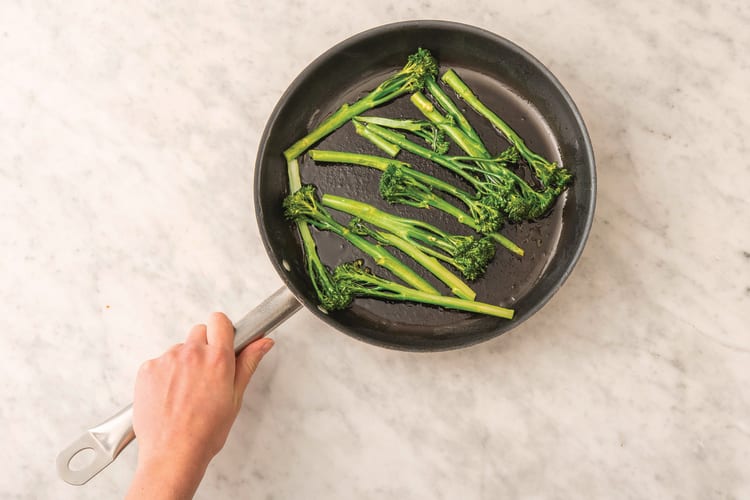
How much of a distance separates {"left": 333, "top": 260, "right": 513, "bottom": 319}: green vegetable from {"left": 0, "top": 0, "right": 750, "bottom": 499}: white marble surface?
0.75 feet

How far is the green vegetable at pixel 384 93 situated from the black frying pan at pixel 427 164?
38mm

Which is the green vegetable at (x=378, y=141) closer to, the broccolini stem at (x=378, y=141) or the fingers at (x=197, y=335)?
the broccolini stem at (x=378, y=141)

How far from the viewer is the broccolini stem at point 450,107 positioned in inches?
98.0

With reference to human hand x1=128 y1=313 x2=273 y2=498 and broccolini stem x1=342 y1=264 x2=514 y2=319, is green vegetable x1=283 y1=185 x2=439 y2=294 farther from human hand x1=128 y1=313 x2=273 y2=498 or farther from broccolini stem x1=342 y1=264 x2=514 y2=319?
human hand x1=128 y1=313 x2=273 y2=498

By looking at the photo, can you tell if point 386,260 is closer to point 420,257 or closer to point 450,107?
point 420,257

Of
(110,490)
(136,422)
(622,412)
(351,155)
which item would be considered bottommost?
(622,412)

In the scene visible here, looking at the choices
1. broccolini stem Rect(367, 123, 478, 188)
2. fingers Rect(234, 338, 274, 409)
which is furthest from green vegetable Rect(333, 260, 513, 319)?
broccolini stem Rect(367, 123, 478, 188)

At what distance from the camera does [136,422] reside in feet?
7.63

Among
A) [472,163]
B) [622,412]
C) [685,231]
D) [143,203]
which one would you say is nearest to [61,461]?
[143,203]

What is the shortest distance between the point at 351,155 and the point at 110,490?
1623 millimetres

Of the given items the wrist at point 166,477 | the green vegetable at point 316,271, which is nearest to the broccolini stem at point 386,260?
the green vegetable at point 316,271

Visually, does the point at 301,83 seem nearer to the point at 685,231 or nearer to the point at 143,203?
the point at 143,203

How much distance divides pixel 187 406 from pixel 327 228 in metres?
0.81

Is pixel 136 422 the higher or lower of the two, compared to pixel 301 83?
lower
